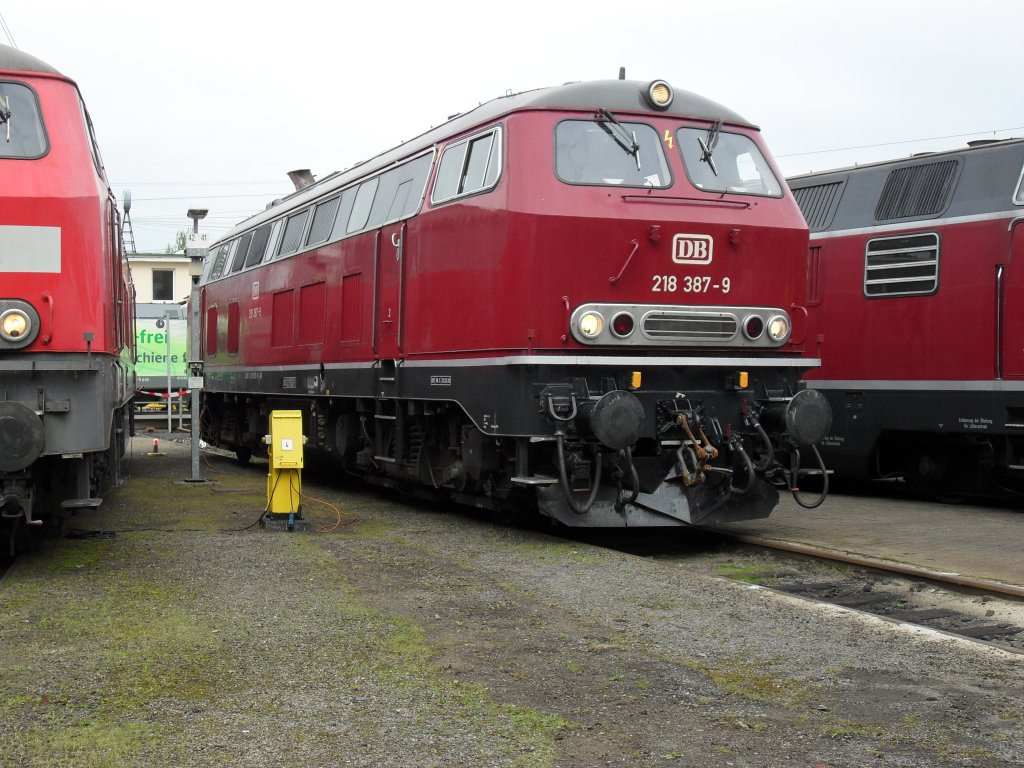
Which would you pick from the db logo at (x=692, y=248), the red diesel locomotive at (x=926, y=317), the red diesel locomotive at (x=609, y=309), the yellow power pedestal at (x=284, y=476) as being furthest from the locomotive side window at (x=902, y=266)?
the yellow power pedestal at (x=284, y=476)

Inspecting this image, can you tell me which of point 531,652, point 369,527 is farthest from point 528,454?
point 531,652

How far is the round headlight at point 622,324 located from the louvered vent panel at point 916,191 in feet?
16.6

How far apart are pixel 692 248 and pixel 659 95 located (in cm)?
140

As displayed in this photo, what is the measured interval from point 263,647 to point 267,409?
10582 millimetres

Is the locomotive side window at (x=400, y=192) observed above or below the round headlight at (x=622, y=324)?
above

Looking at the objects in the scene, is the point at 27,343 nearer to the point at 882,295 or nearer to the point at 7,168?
the point at 7,168

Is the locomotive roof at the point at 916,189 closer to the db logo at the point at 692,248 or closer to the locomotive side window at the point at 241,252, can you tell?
the db logo at the point at 692,248

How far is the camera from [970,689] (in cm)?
525

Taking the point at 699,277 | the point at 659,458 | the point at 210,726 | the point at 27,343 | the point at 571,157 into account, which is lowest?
the point at 210,726

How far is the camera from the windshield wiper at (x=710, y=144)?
32.0 ft

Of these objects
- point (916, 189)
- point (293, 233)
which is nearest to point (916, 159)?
point (916, 189)

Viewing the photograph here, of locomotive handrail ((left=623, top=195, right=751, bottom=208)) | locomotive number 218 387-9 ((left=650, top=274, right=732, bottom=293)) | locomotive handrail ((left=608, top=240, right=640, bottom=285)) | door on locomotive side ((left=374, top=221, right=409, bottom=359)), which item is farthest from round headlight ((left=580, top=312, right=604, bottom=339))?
door on locomotive side ((left=374, top=221, right=409, bottom=359))

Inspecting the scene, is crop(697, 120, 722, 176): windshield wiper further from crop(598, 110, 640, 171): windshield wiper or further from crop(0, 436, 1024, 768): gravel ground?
crop(0, 436, 1024, 768): gravel ground

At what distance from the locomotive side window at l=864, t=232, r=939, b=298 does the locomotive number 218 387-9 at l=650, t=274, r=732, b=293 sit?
399cm
